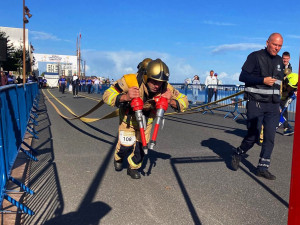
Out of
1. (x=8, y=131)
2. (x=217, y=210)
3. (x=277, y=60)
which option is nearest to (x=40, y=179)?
(x=8, y=131)

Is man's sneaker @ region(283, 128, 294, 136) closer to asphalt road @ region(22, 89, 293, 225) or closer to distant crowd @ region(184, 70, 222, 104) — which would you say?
asphalt road @ region(22, 89, 293, 225)

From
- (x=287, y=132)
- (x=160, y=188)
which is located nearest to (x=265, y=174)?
(x=160, y=188)

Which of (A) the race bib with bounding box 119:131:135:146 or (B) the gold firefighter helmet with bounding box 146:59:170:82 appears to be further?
(A) the race bib with bounding box 119:131:135:146

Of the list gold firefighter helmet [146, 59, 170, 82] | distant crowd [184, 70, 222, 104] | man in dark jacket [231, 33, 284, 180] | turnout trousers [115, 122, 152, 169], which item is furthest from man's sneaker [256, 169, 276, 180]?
distant crowd [184, 70, 222, 104]

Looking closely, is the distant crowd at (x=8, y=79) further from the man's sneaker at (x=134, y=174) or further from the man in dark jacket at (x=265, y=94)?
the man in dark jacket at (x=265, y=94)

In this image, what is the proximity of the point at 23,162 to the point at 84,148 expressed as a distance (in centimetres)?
154

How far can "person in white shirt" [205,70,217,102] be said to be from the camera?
14.6 m

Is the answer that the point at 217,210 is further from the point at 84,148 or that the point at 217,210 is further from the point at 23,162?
the point at 84,148

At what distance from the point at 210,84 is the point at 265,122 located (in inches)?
411

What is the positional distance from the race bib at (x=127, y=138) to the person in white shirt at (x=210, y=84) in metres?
10.6

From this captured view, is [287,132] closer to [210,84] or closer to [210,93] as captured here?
[210,93]

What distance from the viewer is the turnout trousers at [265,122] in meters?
4.48

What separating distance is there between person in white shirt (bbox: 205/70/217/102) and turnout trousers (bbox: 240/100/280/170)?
32.7ft

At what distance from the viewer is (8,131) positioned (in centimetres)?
374
